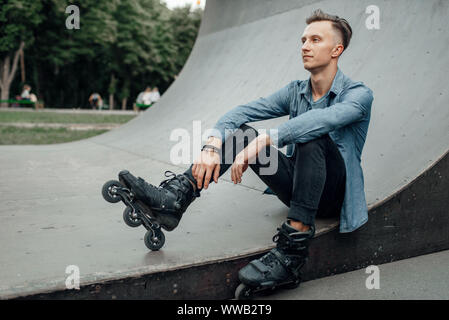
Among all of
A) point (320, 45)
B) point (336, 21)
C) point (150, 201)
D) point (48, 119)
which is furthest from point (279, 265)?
point (48, 119)

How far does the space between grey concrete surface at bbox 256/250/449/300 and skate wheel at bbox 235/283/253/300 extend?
0.31ft

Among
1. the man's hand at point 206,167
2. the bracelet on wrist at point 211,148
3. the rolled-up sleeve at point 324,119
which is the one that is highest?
the rolled-up sleeve at point 324,119

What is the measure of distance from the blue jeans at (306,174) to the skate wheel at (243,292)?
15.5 inches

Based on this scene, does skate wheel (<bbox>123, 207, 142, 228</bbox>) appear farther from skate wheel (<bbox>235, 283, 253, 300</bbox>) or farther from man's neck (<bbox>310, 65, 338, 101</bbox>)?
man's neck (<bbox>310, 65, 338, 101</bbox>)

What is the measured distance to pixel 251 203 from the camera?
125 inches

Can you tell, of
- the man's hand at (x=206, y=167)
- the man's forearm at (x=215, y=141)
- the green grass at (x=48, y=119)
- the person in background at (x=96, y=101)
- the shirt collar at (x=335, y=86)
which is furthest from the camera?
the person in background at (x=96, y=101)

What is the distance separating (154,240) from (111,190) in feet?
1.04

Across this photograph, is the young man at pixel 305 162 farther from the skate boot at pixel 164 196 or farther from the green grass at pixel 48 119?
the green grass at pixel 48 119

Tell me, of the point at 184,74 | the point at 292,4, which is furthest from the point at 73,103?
the point at 292,4

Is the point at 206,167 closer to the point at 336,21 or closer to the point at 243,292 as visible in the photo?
the point at 243,292

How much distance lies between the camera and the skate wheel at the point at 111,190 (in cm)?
211

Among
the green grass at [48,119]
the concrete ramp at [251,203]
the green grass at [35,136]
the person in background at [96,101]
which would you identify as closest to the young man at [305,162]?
the concrete ramp at [251,203]
